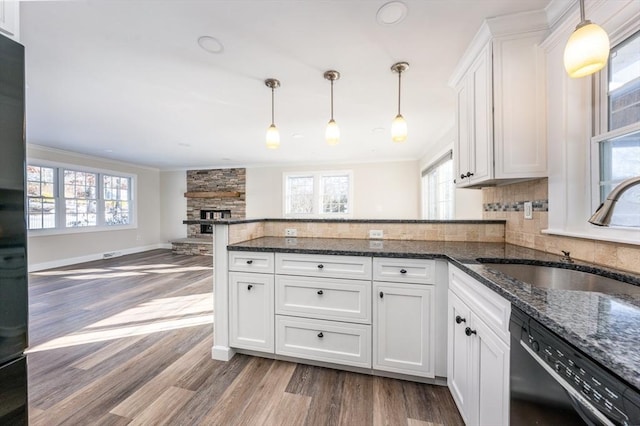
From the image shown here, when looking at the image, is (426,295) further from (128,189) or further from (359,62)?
(128,189)

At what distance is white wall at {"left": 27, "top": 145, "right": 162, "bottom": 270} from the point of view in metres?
4.91

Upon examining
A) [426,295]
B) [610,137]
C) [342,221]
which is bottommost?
[426,295]

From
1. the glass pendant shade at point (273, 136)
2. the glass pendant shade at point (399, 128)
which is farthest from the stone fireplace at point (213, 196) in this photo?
the glass pendant shade at point (399, 128)

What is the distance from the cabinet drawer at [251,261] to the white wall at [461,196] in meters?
1.99

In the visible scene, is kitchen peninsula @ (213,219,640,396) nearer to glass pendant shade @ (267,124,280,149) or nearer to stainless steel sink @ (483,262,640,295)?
stainless steel sink @ (483,262,640,295)

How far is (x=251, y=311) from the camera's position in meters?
2.01

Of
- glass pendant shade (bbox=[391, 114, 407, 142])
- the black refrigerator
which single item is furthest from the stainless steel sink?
the black refrigerator

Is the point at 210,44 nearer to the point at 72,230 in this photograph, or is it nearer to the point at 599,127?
the point at 599,127

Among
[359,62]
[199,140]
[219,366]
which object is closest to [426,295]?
[219,366]

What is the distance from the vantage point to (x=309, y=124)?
12.2ft

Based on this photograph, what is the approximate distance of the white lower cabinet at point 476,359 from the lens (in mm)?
1023

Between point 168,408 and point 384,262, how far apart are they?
1.65m

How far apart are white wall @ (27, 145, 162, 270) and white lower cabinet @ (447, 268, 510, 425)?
7.00 metres

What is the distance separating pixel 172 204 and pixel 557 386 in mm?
8652
